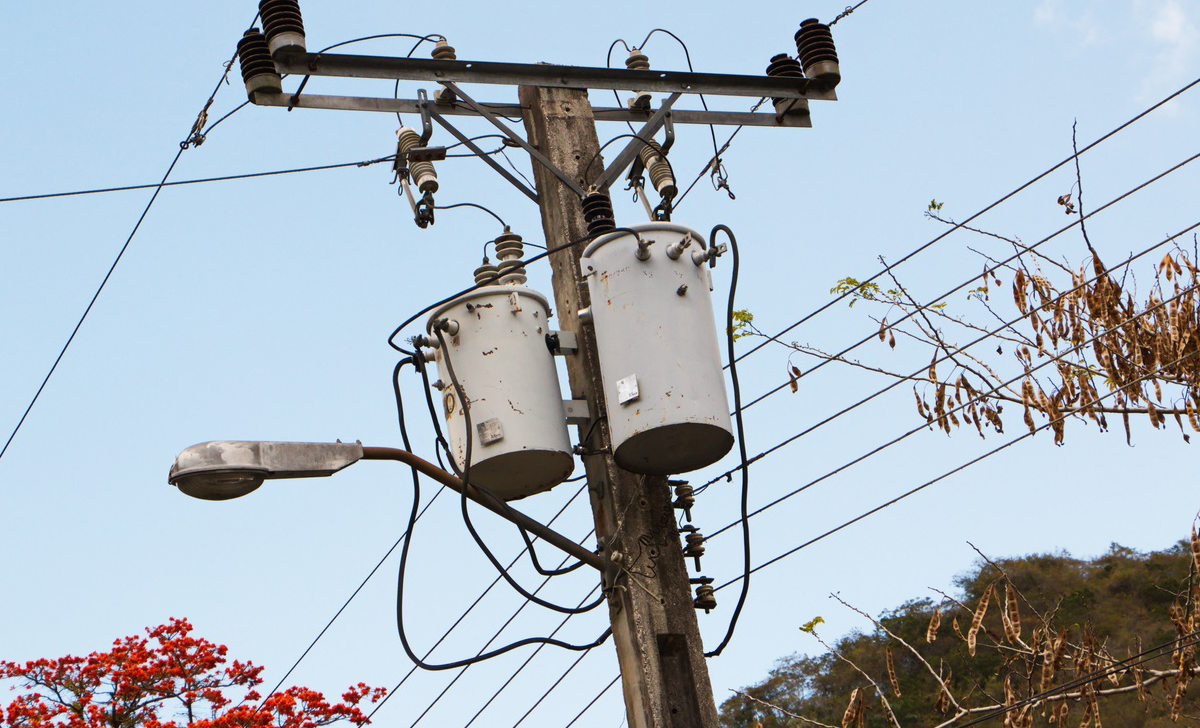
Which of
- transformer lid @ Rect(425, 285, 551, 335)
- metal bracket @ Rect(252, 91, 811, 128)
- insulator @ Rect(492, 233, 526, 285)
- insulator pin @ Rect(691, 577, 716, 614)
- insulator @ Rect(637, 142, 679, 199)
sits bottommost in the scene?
insulator pin @ Rect(691, 577, 716, 614)

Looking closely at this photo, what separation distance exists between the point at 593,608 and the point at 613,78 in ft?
7.55

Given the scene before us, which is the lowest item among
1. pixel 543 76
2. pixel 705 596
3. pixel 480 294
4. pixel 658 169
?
pixel 705 596

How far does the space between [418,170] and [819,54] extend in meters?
1.90

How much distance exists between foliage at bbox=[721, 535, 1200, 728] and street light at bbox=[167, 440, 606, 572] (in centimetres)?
201

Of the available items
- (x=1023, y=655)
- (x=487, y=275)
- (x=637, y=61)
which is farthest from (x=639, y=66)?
(x=1023, y=655)

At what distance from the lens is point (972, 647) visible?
578 centimetres

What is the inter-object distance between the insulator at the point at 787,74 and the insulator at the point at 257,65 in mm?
2192

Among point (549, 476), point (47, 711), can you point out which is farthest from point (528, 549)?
point (47, 711)

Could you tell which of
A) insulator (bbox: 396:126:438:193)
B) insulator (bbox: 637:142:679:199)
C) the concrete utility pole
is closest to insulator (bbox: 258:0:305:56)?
insulator (bbox: 396:126:438:193)

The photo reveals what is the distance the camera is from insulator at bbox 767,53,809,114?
6262 millimetres

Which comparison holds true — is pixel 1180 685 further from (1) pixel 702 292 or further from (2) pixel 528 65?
(2) pixel 528 65

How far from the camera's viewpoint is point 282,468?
15.6ft

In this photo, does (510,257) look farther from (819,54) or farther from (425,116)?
(819,54)

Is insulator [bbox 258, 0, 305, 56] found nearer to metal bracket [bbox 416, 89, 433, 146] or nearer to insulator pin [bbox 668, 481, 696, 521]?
metal bracket [bbox 416, 89, 433, 146]
